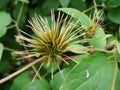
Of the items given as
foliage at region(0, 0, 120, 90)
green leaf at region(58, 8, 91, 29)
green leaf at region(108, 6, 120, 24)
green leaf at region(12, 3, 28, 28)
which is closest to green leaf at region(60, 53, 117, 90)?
foliage at region(0, 0, 120, 90)

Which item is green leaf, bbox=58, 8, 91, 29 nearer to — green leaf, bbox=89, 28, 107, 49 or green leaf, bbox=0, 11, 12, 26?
green leaf, bbox=89, 28, 107, 49

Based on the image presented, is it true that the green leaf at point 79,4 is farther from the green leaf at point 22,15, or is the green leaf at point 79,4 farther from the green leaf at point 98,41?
the green leaf at point 98,41

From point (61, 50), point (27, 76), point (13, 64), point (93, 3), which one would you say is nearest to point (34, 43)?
point (61, 50)

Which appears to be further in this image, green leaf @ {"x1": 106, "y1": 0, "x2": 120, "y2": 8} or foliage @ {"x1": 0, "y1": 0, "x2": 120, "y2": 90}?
green leaf @ {"x1": 106, "y1": 0, "x2": 120, "y2": 8}

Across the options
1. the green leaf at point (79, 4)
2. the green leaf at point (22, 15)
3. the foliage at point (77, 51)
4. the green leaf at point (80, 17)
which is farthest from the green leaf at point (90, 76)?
the green leaf at point (22, 15)

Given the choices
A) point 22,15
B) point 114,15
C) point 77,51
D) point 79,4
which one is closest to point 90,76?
point 77,51

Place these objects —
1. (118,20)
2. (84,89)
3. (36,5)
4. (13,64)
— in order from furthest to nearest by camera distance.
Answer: (13,64), (36,5), (118,20), (84,89)

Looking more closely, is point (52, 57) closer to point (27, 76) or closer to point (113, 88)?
point (113, 88)

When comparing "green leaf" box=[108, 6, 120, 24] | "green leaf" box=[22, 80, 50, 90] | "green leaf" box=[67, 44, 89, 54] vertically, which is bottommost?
"green leaf" box=[22, 80, 50, 90]
